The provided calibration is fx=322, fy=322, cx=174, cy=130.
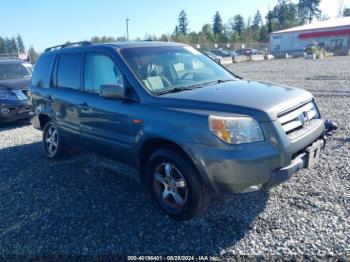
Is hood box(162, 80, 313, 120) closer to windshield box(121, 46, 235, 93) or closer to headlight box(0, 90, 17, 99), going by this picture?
windshield box(121, 46, 235, 93)

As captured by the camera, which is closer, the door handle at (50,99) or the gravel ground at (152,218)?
the gravel ground at (152,218)

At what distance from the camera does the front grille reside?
3.22m

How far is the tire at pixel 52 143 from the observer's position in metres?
5.73

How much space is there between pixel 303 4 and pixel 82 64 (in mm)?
118688

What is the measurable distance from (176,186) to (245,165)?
907mm

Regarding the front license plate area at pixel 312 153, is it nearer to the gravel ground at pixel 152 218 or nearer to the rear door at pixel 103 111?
the gravel ground at pixel 152 218

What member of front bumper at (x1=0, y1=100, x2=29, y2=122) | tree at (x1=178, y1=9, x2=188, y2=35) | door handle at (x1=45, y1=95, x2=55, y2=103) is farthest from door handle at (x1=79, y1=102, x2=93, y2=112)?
tree at (x1=178, y1=9, x2=188, y2=35)

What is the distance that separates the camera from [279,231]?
3.23m

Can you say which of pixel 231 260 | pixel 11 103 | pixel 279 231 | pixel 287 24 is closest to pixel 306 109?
pixel 279 231

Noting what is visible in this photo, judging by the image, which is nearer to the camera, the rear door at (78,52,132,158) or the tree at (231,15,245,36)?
the rear door at (78,52,132,158)

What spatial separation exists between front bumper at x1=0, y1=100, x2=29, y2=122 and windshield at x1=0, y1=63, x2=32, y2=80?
5.06ft

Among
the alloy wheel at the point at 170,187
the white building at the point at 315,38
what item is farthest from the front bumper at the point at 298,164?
the white building at the point at 315,38

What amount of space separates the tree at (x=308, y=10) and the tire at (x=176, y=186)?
385ft

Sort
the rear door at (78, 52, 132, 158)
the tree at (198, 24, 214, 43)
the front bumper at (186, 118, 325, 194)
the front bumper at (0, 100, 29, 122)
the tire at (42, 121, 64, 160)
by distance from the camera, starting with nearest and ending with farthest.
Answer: the front bumper at (186, 118, 325, 194)
the rear door at (78, 52, 132, 158)
the tire at (42, 121, 64, 160)
the front bumper at (0, 100, 29, 122)
the tree at (198, 24, 214, 43)
